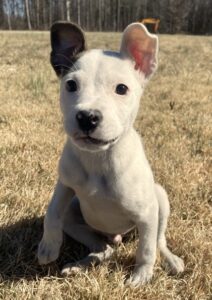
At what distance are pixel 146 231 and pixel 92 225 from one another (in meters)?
0.43

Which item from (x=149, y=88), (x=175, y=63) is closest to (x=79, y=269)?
(x=149, y=88)

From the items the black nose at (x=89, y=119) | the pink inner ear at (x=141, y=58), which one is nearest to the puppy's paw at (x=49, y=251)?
the black nose at (x=89, y=119)

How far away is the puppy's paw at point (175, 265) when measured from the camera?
3.05m

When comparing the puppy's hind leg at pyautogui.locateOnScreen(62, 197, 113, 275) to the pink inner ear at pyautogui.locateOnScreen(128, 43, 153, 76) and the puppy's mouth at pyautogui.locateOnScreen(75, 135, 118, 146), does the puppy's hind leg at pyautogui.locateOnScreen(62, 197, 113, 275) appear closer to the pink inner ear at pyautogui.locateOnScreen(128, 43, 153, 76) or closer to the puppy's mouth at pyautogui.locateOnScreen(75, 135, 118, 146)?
the puppy's mouth at pyautogui.locateOnScreen(75, 135, 118, 146)

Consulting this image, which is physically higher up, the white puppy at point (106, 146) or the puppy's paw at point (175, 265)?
the white puppy at point (106, 146)

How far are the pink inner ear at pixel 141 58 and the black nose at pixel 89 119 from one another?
0.62 metres

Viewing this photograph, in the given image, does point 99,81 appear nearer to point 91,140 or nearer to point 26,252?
point 91,140

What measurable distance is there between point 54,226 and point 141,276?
2.04ft

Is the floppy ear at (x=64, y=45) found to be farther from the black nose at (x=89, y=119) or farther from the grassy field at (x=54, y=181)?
the grassy field at (x=54, y=181)

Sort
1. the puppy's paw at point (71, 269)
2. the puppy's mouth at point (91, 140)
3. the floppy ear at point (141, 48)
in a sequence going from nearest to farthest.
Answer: the puppy's mouth at point (91, 140) → the floppy ear at point (141, 48) → the puppy's paw at point (71, 269)

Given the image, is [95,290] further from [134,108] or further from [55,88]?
[55,88]

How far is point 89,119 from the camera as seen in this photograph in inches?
90.7

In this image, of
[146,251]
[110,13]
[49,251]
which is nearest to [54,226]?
[49,251]

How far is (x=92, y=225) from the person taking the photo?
10.2 feet
